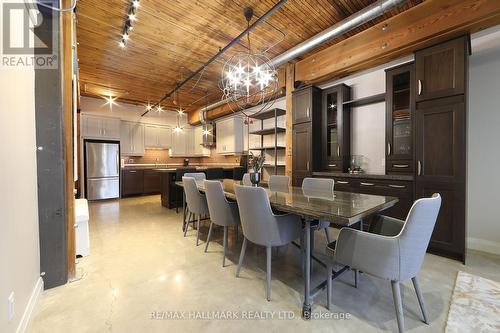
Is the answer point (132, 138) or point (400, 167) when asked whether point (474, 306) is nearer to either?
point (400, 167)

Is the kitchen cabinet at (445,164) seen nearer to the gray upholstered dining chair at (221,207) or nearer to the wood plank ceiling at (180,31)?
the wood plank ceiling at (180,31)

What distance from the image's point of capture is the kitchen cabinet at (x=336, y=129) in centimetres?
369

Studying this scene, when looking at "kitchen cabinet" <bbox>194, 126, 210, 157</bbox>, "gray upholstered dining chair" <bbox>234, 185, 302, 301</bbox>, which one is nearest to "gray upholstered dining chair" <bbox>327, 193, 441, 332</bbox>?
"gray upholstered dining chair" <bbox>234, 185, 302, 301</bbox>

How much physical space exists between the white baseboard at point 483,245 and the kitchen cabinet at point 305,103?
268cm

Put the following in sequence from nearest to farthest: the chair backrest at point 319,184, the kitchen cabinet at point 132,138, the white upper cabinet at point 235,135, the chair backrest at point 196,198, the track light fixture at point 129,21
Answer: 1. the track light fixture at point 129,21
2. the chair backrest at point 319,184
3. the chair backrest at point 196,198
4. the white upper cabinet at point 235,135
5. the kitchen cabinet at point 132,138

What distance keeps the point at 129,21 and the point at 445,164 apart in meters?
4.27

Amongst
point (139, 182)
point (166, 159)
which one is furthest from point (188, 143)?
point (139, 182)

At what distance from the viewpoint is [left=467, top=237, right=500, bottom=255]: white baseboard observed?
2562mm

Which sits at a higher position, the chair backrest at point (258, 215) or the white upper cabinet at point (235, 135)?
the white upper cabinet at point (235, 135)

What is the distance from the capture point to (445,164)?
2.46 metres

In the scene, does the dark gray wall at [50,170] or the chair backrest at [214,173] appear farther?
the chair backrest at [214,173]

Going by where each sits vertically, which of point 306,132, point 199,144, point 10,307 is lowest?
point 10,307

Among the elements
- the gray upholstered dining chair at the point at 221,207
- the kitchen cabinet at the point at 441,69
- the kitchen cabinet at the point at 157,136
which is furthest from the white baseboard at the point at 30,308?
the kitchen cabinet at the point at 157,136

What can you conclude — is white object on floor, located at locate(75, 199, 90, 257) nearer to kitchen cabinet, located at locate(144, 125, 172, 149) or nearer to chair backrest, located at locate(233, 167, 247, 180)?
chair backrest, located at locate(233, 167, 247, 180)
